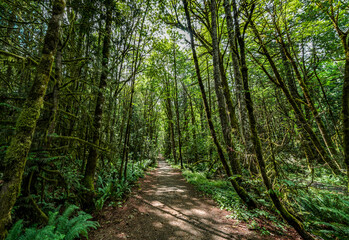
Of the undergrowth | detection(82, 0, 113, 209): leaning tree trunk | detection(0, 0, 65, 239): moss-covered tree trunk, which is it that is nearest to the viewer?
detection(0, 0, 65, 239): moss-covered tree trunk

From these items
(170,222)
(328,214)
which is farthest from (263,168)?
(170,222)

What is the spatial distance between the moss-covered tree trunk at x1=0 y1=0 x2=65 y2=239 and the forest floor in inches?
98.4

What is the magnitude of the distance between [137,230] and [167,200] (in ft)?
7.29

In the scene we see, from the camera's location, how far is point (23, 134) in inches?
77.4

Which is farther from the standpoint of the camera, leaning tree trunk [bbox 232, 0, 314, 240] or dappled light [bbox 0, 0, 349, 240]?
leaning tree trunk [bbox 232, 0, 314, 240]

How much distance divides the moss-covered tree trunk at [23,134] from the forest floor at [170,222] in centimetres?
250

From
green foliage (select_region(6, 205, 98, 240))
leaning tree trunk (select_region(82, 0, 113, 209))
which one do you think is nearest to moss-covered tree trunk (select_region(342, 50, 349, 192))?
green foliage (select_region(6, 205, 98, 240))

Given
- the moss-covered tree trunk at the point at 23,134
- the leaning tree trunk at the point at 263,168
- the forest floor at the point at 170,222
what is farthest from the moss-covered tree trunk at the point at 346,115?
the moss-covered tree trunk at the point at 23,134

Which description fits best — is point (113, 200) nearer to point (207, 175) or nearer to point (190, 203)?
point (190, 203)

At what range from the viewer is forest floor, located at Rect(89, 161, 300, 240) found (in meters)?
3.58

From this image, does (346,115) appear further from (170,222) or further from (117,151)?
(117,151)

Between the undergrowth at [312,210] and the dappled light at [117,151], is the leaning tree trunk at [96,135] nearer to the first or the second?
the dappled light at [117,151]

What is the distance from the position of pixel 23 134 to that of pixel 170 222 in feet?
14.7

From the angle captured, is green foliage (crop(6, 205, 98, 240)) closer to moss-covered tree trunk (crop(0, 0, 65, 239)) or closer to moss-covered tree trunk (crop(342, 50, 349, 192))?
moss-covered tree trunk (crop(0, 0, 65, 239))
